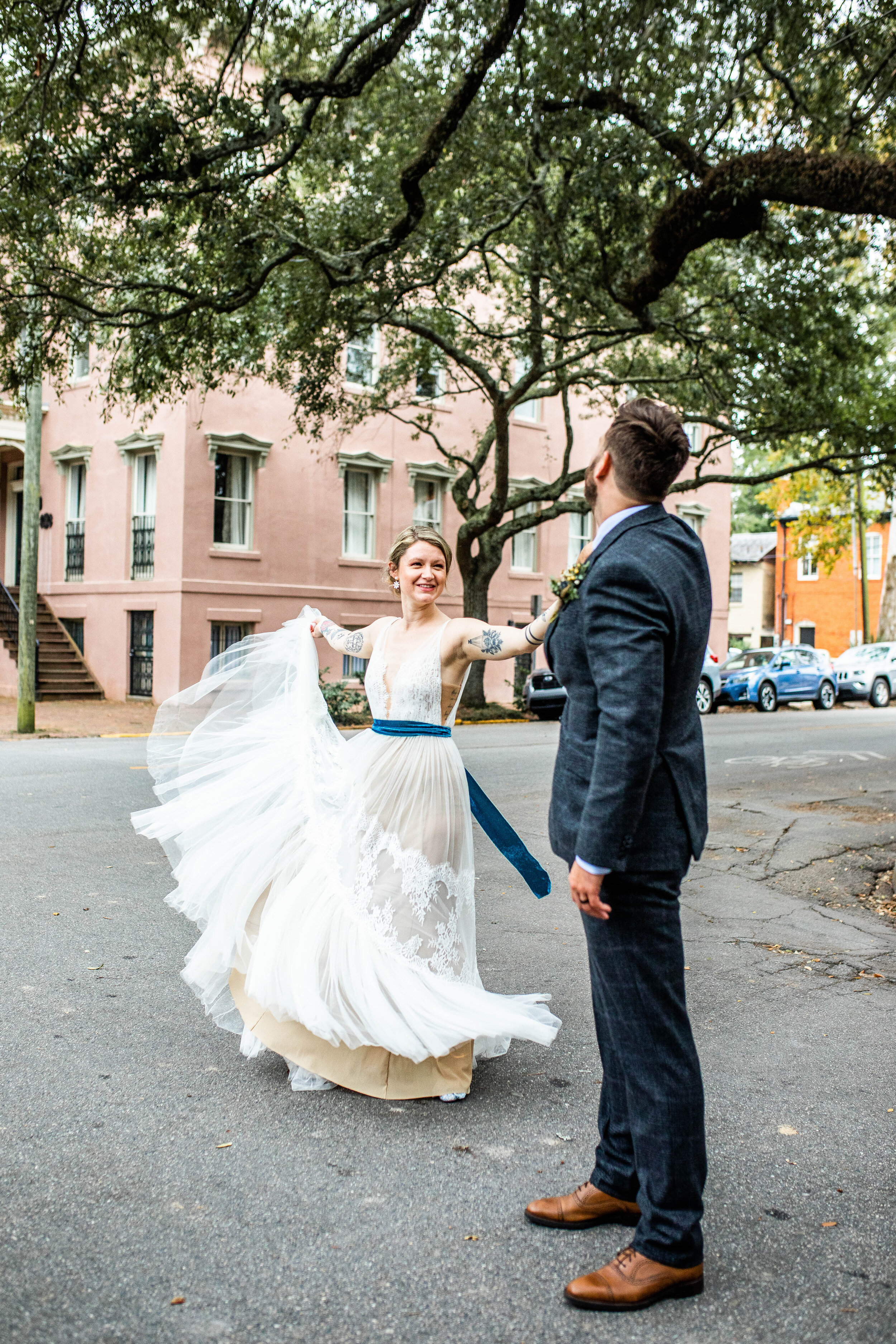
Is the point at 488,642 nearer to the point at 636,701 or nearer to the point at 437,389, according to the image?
the point at 636,701

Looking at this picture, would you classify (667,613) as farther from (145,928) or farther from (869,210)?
(869,210)

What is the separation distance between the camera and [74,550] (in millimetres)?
25516

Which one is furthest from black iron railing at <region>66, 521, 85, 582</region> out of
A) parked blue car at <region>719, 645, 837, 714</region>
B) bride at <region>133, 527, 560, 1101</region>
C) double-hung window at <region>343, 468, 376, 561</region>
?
bride at <region>133, 527, 560, 1101</region>

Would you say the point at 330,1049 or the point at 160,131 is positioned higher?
the point at 160,131

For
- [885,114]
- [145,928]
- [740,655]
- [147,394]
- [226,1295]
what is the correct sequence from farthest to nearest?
1. [740,655]
2. [147,394]
3. [885,114]
4. [145,928]
5. [226,1295]

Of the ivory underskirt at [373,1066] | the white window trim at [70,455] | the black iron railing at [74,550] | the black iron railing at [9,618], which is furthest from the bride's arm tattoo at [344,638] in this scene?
the black iron railing at [74,550]

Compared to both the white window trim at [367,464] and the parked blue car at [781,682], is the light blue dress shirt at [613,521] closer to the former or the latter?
the white window trim at [367,464]

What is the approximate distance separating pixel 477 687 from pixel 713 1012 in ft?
60.8

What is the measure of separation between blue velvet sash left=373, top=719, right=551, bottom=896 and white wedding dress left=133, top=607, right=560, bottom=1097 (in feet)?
0.09

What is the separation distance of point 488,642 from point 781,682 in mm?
24598

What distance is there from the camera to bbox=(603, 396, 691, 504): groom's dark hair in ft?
8.96

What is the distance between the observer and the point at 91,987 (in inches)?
193

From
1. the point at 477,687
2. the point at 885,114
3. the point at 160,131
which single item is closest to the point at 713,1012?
the point at 160,131
